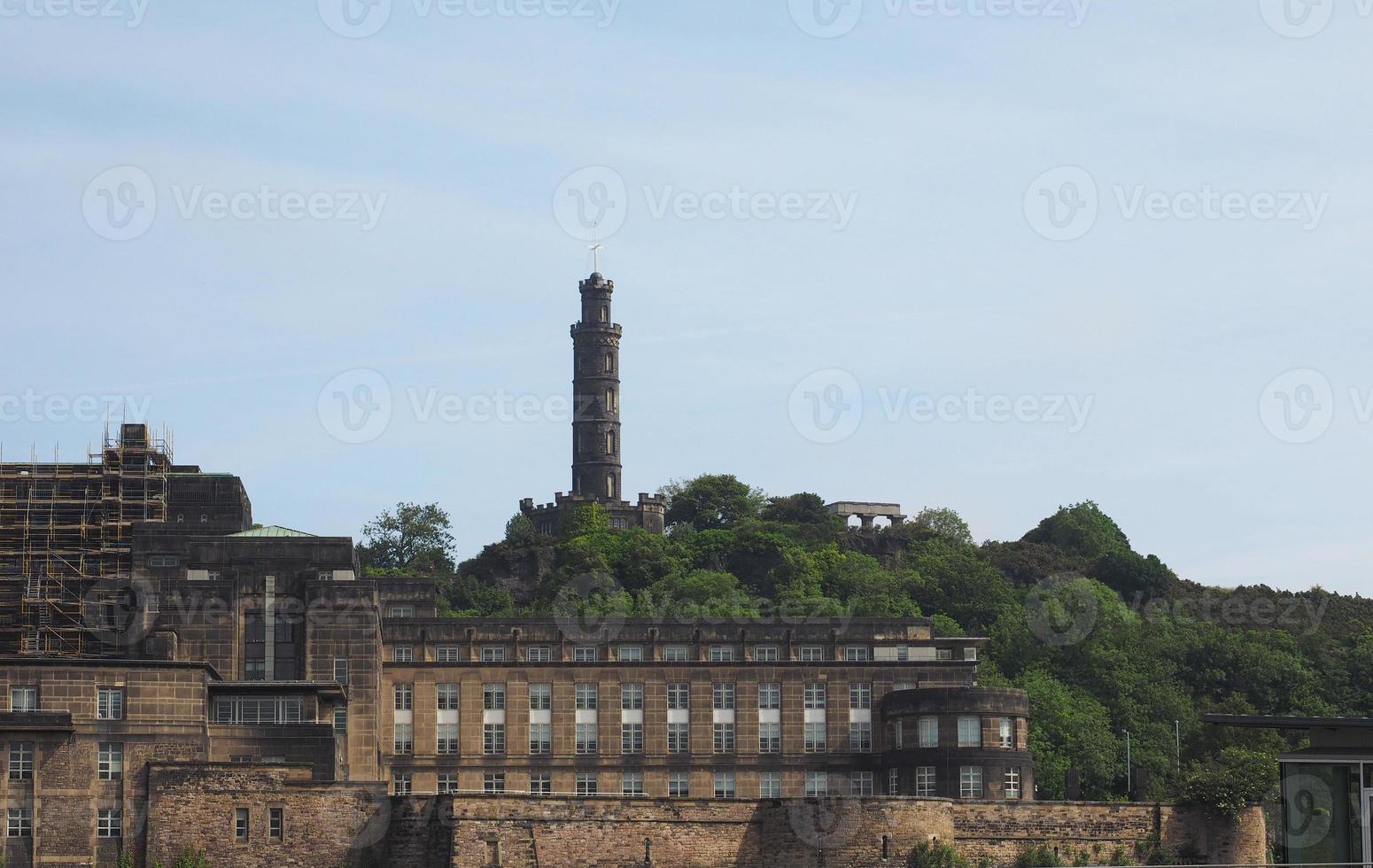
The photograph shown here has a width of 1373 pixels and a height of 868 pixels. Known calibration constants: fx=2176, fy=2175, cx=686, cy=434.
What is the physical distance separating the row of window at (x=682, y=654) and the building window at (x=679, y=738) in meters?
3.93

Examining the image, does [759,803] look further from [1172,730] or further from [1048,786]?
[1172,730]

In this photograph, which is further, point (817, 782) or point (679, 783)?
point (679, 783)

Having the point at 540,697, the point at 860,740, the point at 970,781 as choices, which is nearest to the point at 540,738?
the point at 540,697

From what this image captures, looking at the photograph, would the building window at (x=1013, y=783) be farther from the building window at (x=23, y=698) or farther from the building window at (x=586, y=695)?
the building window at (x=23, y=698)

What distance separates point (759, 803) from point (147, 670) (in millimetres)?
28681

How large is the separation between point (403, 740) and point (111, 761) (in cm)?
3395

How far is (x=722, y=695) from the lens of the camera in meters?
131

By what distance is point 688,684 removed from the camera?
429 feet

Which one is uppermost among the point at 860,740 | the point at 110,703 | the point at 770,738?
the point at 110,703

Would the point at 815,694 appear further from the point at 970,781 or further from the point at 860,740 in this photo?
the point at 970,781

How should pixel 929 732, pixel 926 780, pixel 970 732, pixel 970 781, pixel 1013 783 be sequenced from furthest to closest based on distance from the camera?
pixel 929 732 < pixel 926 780 < pixel 970 732 < pixel 1013 783 < pixel 970 781

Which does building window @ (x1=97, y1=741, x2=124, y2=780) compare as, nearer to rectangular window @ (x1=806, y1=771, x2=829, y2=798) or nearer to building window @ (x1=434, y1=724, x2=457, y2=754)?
building window @ (x1=434, y1=724, x2=457, y2=754)

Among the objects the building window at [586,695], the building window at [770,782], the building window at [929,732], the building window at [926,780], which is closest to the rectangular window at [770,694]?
the building window at [770,782]

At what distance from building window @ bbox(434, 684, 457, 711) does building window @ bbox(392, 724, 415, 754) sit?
214 cm
